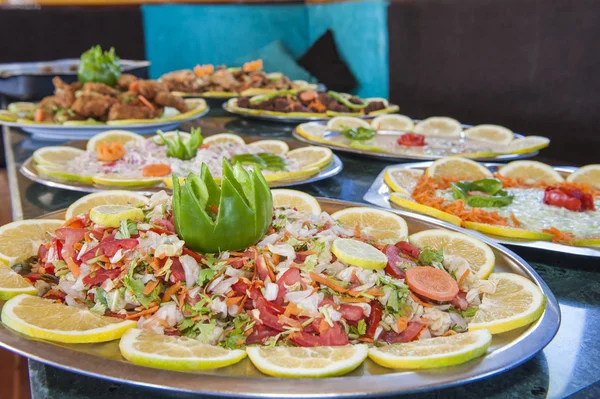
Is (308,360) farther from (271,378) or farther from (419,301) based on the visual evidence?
(419,301)

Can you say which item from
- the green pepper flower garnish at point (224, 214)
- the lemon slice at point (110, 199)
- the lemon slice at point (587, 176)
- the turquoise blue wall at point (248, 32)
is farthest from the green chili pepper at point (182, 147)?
the turquoise blue wall at point (248, 32)

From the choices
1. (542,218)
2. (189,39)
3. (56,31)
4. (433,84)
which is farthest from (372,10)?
(542,218)

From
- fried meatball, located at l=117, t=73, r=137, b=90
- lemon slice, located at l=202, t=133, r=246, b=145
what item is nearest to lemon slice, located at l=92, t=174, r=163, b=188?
lemon slice, located at l=202, t=133, r=246, b=145

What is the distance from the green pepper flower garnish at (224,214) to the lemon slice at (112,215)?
12 centimetres

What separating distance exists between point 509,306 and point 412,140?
6.38 feet

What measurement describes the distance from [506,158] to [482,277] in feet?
5.15

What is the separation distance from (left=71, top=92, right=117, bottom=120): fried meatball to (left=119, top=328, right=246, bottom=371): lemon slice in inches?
97.2

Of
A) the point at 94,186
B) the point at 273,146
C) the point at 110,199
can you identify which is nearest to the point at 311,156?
the point at 273,146

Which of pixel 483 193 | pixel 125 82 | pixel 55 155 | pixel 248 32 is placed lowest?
pixel 483 193

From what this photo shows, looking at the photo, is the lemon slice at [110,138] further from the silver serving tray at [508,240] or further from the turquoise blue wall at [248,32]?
the turquoise blue wall at [248,32]

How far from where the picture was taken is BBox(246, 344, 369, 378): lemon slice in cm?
91

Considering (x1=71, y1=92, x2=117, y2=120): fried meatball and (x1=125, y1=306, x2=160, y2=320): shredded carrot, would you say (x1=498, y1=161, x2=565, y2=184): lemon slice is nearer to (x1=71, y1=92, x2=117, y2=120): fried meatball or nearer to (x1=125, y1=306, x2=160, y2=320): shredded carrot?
(x1=125, y1=306, x2=160, y2=320): shredded carrot

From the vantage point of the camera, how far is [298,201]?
170 cm

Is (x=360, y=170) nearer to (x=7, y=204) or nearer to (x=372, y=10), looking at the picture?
(x=7, y=204)
